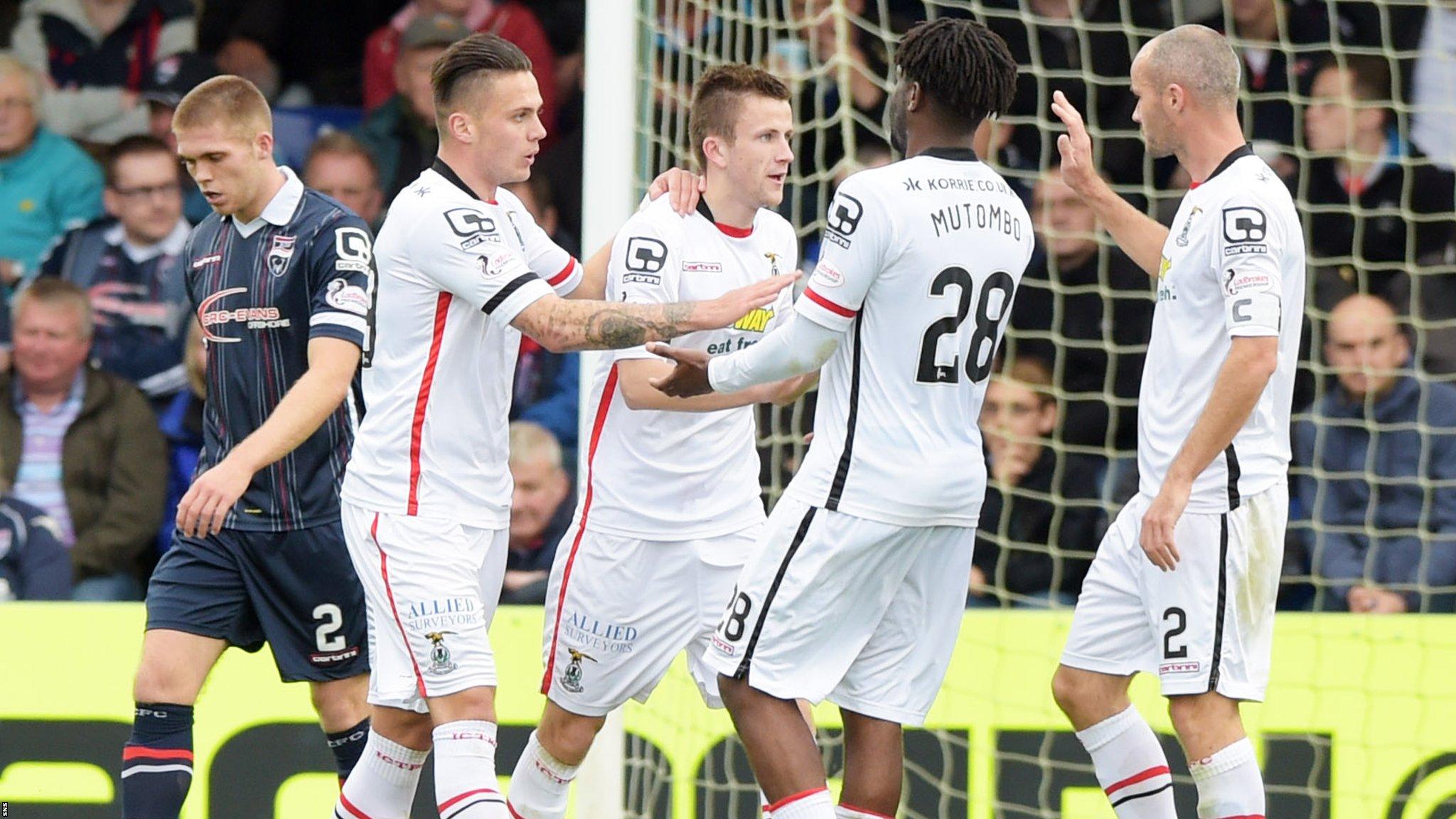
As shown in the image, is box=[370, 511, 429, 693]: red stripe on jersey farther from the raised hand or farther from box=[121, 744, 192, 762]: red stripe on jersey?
the raised hand

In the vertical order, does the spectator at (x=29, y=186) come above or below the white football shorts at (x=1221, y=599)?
above

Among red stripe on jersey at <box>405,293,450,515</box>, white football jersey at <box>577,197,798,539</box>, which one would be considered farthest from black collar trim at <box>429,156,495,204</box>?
white football jersey at <box>577,197,798,539</box>

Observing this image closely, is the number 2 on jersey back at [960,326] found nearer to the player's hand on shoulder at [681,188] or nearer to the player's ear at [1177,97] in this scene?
the player's ear at [1177,97]

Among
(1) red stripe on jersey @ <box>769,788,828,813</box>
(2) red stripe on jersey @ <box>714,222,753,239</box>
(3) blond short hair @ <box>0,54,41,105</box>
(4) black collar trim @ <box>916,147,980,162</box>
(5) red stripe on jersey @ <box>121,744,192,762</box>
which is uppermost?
(3) blond short hair @ <box>0,54,41,105</box>

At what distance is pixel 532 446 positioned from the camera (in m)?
7.32

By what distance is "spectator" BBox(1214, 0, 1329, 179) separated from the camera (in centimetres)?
755

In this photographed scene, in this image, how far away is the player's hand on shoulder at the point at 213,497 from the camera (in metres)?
4.47

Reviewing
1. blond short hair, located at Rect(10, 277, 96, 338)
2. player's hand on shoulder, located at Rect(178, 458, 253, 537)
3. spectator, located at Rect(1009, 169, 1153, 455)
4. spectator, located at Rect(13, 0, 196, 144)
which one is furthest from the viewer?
spectator, located at Rect(13, 0, 196, 144)

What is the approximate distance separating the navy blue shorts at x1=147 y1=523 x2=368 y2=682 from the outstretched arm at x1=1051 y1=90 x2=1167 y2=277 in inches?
86.7

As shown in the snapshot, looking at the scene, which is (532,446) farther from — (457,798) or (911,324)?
(911,324)

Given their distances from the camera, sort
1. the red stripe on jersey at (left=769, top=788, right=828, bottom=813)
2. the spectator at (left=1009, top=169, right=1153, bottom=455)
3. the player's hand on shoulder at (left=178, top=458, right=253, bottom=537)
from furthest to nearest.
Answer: the spectator at (left=1009, top=169, right=1153, bottom=455)
the player's hand on shoulder at (left=178, top=458, right=253, bottom=537)
the red stripe on jersey at (left=769, top=788, right=828, bottom=813)

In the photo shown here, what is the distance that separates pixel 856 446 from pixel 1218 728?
→ 47.8 inches

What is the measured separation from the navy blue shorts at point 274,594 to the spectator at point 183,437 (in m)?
2.71

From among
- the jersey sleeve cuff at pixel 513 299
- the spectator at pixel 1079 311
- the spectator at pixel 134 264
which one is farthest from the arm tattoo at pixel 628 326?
the spectator at pixel 134 264
